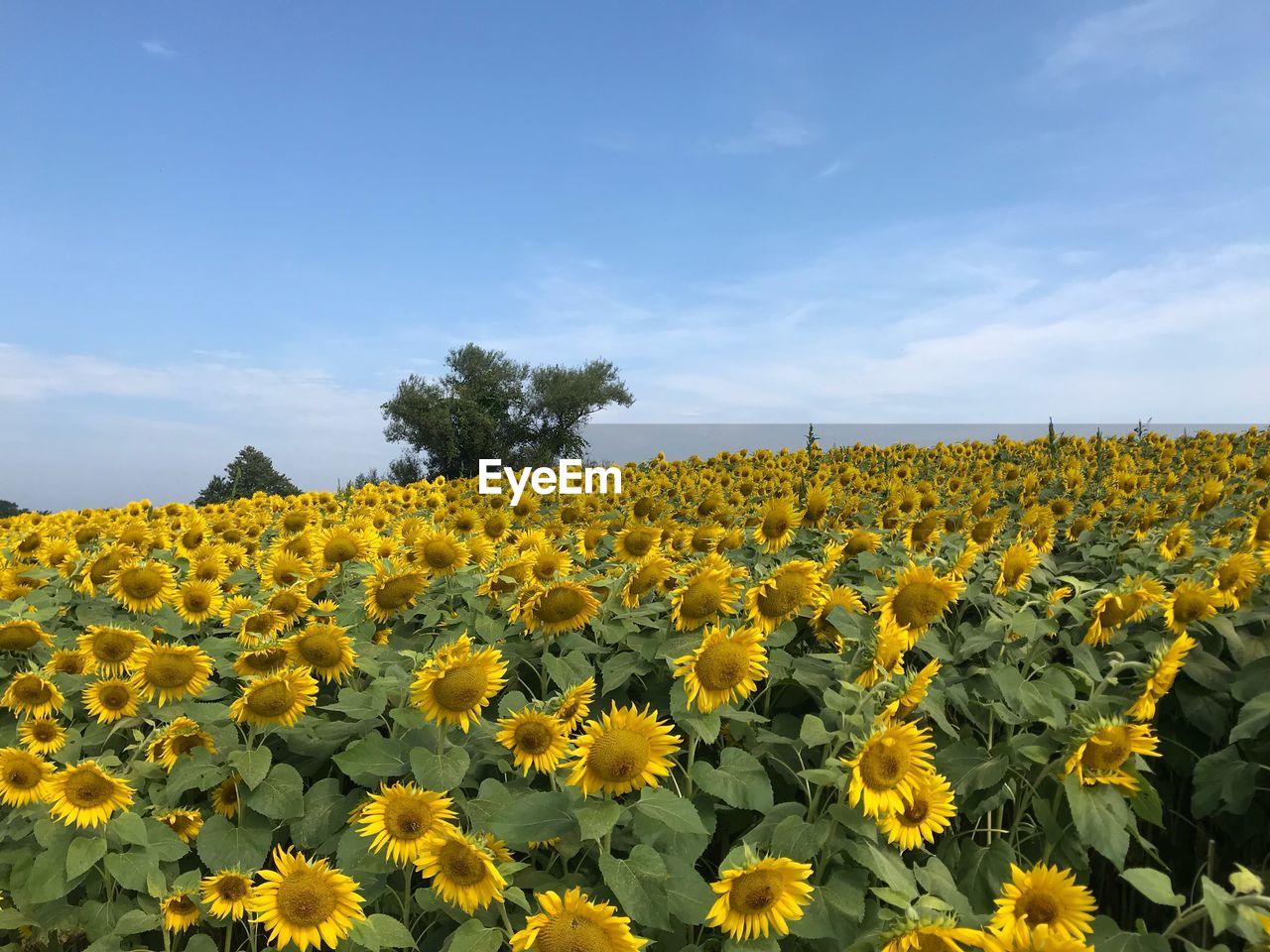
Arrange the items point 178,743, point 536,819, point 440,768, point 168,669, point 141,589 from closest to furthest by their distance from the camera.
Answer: point 536,819 < point 440,768 < point 178,743 < point 168,669 < point 141,589

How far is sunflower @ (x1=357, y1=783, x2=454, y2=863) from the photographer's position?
7.90 ft

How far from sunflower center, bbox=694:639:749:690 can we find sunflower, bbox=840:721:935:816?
0.44 metres

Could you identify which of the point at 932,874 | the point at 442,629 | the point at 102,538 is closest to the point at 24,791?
the point at 442,629

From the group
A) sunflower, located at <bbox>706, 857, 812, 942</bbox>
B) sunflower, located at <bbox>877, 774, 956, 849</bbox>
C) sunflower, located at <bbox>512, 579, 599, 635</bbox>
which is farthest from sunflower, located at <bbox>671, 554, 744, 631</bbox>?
sunflower, located at <bbox>706, 857, 812, 942</bbox>

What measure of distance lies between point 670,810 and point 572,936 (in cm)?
40

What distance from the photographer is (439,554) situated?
4.04m

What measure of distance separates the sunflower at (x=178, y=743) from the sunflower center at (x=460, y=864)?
1.63 meters

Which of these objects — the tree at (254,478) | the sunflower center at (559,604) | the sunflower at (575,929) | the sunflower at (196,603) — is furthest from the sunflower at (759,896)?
the tree at (254,478)

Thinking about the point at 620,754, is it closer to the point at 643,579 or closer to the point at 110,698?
the point at 643,579

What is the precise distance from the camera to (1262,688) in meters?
3.36

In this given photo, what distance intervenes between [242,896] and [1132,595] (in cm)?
361

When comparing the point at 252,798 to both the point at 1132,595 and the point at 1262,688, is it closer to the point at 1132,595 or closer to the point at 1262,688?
the point at 1132,595

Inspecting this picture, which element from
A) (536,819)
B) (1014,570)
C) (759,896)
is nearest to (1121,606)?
(1014,570)

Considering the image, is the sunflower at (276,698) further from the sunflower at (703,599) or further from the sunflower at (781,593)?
the sunflower at (781,593)
